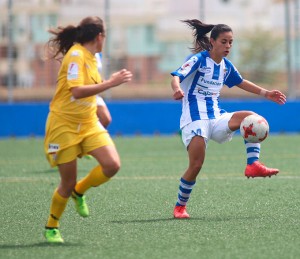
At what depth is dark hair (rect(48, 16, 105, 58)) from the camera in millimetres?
7723

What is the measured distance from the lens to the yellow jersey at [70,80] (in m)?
7.54

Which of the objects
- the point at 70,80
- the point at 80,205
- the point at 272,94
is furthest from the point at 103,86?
the point at 272,94

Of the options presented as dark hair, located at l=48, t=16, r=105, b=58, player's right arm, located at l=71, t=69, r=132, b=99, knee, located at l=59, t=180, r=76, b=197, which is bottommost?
knee, located at l=59, t=180, r=76, b=197

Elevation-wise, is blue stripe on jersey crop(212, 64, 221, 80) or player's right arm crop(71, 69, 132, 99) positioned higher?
player's right arm crop(71, 69, 132, 99)

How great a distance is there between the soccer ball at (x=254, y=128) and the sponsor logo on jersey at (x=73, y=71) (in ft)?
7.07

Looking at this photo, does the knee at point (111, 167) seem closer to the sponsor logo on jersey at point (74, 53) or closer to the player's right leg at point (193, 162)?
the sponsor logo on jersey at point (74, 53)

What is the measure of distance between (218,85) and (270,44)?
19.4 metres

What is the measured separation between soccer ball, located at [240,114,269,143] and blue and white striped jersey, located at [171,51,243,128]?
1.34 feet

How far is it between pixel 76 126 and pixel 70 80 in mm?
384

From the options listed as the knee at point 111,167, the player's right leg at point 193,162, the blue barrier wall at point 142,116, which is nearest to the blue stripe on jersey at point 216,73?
the player's right leg at point 193,162

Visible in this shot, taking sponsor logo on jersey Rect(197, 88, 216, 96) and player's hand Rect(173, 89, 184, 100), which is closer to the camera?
player's hand Rect(173, 89, 184, 100)

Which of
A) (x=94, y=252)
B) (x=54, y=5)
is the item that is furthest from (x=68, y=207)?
(x=54, y=5)

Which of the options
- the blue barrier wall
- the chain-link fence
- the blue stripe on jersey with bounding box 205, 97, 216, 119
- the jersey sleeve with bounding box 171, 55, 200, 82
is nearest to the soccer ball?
the blue stripe on jersey with bounding box 205, 97, 216, 119

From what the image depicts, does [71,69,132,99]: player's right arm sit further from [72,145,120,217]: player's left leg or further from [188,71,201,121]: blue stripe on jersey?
[188,71,201,121]: blue stripe on jersey
